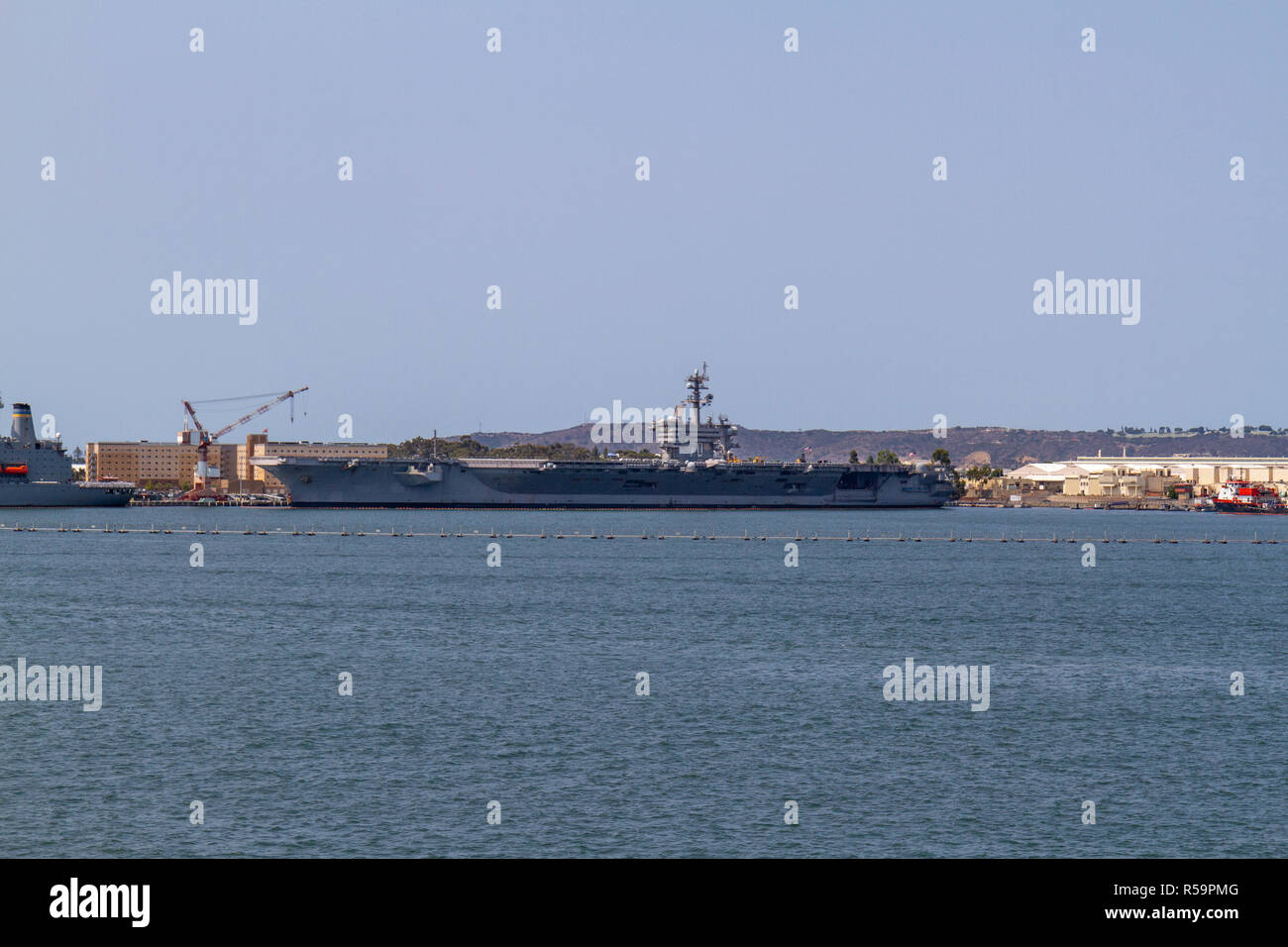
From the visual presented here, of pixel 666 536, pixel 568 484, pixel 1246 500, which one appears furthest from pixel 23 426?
pixel 1246 500

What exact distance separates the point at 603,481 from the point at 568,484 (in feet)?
10.1

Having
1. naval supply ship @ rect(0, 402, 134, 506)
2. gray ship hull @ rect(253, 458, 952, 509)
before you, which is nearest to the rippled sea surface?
gray ship hull @ rect(253, 458, 952, 509)

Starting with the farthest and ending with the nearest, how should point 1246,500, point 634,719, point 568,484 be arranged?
point 1246,500 < point 568,484 < point 634,719

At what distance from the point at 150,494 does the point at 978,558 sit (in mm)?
112575

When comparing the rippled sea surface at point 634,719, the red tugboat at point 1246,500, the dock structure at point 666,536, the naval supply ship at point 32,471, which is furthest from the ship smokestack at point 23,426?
the red tugboat at point 1246,500

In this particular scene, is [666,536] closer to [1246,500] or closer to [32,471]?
[32,471]

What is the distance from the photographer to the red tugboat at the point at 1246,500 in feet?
456

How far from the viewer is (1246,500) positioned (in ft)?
453

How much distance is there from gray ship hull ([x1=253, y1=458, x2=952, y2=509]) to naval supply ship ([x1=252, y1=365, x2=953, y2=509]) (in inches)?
3.2

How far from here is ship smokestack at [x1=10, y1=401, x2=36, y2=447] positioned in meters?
102

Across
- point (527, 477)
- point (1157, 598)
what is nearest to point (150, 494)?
point (527, 477)

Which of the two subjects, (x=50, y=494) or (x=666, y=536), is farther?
(x=50, y=494)
